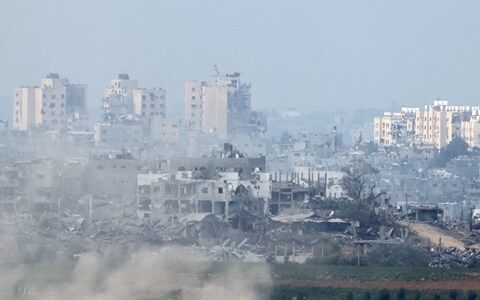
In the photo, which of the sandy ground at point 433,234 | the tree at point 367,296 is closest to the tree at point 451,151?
the sandy ground at point 433,234

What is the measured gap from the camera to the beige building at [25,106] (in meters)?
87.9

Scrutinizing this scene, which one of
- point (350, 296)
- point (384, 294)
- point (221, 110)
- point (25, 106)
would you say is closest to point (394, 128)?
point (221, 110)

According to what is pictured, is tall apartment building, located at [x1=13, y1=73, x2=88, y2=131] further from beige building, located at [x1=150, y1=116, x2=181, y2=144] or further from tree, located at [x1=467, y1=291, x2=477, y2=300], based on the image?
tree, located at [x1=467, y1=291, x2=477, y2=300]

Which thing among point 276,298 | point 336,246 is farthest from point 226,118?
point 276,298

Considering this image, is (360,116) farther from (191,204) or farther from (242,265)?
(242,265)

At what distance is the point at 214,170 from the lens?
48250 millimetres

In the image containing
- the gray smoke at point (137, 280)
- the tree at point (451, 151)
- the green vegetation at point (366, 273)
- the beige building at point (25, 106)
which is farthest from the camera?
the beige building at point (25, 106)

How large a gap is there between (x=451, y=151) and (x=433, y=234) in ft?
133

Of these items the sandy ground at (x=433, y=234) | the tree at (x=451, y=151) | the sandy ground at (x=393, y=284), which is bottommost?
the sandy ground at (x=393, y=284)

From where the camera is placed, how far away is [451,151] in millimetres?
81875

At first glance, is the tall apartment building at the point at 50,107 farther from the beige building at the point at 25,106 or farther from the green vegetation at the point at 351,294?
the green vegetation at the point at 351,294

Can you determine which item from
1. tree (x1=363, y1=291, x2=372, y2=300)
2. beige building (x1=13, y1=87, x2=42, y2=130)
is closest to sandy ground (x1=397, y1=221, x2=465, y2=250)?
tree (x1=363, y1=291, x2=372, y2=300)

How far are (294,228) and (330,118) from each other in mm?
97642

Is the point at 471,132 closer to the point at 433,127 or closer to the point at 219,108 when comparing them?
the point at 433,127
